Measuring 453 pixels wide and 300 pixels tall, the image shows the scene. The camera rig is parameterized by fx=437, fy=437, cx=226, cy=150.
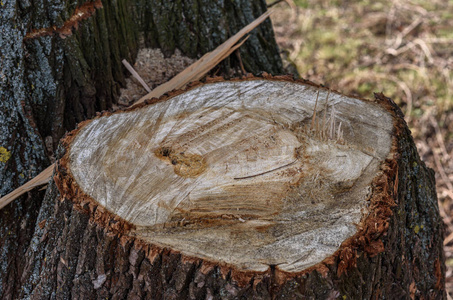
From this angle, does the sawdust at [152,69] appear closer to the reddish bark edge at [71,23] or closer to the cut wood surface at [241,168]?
the reddish bark edge at [71,23]

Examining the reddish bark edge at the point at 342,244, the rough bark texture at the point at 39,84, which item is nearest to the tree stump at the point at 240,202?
the reddish bark edge at the point at 342,244

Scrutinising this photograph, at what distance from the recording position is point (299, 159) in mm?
1304

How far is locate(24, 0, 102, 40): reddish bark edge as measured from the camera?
163cm

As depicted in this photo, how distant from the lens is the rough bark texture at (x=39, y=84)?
1.60m

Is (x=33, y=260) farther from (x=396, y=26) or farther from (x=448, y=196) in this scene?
(x=396, y=26)

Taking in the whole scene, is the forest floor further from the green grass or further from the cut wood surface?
the cut wood surface

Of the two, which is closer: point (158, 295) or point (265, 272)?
point (265, 272)

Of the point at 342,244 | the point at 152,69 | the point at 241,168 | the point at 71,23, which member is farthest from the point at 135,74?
the point at 342,244

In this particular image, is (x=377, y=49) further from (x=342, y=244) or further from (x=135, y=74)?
(x=342, y=244)

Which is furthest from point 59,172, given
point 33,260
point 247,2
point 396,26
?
point 396,26

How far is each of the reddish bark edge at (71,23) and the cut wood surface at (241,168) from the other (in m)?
0.48

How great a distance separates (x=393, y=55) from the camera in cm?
421

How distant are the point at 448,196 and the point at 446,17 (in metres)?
2.57

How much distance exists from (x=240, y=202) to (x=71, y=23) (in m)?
1.02
